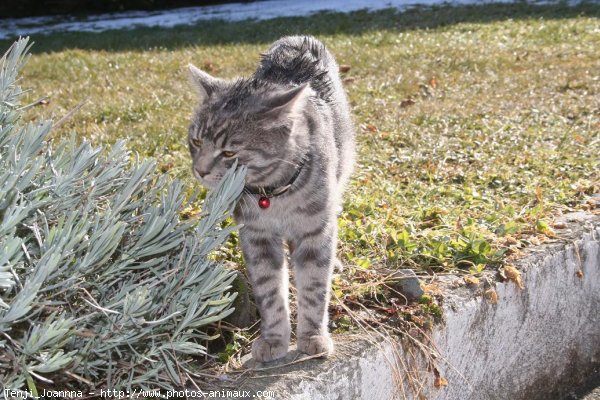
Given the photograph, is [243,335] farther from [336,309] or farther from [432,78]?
[432,78]

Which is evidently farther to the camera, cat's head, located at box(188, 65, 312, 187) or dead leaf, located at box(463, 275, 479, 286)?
dead leaf, located at box(463, 275, 479, 286)

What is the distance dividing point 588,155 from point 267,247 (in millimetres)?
3147

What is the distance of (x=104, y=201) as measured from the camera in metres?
2.87

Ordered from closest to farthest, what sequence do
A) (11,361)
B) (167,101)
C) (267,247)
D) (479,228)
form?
(11,361), (267,247), (479,228), (167,101)

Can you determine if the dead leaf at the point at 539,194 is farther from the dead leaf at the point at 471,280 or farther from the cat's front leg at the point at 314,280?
the cat's front leg at the point at 314,280

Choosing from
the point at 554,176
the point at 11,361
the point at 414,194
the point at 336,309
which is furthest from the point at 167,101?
the point at 11,361

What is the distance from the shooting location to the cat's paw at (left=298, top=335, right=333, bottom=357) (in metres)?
3.07

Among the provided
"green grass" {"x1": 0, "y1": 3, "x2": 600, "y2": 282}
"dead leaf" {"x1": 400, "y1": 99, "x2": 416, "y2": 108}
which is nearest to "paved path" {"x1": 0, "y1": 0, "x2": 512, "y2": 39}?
"green grass" {"x1": 0, "y1": 3, "x2": 600, "y2": 282}

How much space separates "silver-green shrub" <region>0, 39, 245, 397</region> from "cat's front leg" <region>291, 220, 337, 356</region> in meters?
0.47

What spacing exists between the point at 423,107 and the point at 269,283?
4.15m

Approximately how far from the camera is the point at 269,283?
3.20m

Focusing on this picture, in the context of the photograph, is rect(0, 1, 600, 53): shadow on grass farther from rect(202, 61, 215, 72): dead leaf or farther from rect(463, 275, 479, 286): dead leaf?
rect(463, 275, 479, 286): dead leaf

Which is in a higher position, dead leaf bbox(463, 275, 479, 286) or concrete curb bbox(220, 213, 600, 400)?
dead leaf bbox(463, 275, 479, 286)

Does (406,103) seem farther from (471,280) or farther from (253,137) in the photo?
(253,137)
